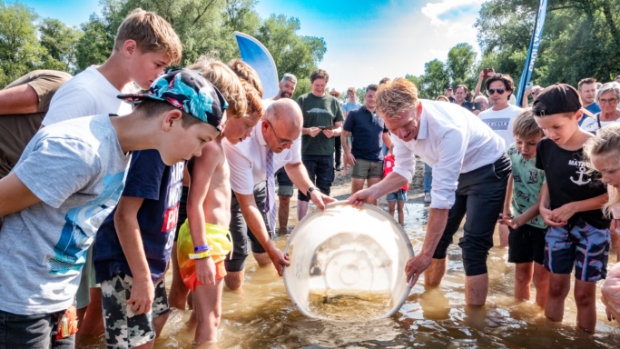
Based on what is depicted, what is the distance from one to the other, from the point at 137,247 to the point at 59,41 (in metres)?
53.1

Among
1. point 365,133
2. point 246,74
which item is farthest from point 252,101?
point 365,133

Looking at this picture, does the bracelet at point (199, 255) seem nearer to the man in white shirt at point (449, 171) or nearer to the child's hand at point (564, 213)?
the man in white shirt at point (449, 171)

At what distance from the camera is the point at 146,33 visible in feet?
6.81

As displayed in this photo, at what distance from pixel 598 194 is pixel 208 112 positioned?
7.99ft

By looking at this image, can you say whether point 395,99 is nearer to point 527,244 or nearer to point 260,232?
point 260,232

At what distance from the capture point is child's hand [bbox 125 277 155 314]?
5.80 feet

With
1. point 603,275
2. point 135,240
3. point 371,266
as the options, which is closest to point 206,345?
point 135,240

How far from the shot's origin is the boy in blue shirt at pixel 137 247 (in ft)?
5.62

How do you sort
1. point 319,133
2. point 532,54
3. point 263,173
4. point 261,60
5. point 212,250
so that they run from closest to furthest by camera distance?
point 212,250
point 263,173
point 261,60
point 319,133
point 532,54

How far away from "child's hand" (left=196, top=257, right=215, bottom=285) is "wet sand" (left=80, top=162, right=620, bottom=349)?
681 mm

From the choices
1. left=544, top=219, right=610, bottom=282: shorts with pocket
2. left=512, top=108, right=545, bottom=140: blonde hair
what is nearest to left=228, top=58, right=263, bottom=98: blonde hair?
left=512, top=108, right=545, bottom=140: blonde hair

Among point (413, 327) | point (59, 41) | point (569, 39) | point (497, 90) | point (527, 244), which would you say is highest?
point (59, 41)

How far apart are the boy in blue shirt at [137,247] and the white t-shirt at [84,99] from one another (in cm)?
42

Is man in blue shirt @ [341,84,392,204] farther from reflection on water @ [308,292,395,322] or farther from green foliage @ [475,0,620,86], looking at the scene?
green foliage @ [475,0,620,86]
